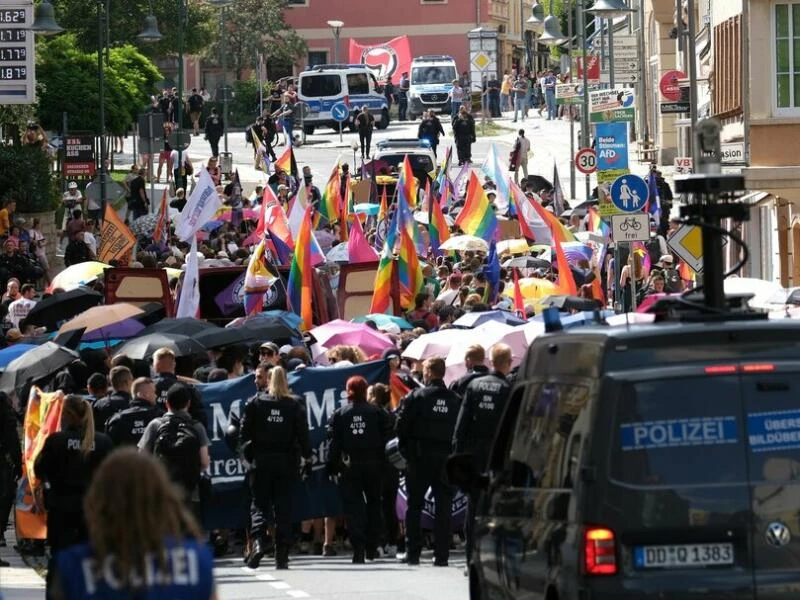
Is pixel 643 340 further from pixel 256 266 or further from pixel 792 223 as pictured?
pixel 792 223

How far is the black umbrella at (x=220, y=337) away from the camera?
19875mm

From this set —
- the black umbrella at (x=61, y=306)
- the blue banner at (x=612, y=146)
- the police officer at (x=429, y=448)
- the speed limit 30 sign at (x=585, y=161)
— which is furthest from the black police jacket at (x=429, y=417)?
the speed limit 30 sign at (x=585, y=161)

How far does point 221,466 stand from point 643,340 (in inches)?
360

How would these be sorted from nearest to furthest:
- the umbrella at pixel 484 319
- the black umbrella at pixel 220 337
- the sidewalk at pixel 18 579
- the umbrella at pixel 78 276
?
the sidewalk at pixel 18 579
the black umbrella at pixel 220 337
the umbrella at pixel 484 319
the umbrella at pixel 78 276

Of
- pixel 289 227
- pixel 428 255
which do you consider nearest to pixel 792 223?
pixel 428 255

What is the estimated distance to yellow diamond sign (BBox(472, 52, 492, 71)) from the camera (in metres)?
76.8

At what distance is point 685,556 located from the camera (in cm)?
804

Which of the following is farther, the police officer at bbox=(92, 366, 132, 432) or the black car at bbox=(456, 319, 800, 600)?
the police officer at bbox=(92, 366, 132, 432)

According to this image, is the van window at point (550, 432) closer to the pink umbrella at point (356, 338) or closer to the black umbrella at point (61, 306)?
the pink umbrella at point (356, 338)

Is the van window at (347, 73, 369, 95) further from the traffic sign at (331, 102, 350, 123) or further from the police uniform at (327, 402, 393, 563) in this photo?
the police uniform at (327, 402, 393, 563)

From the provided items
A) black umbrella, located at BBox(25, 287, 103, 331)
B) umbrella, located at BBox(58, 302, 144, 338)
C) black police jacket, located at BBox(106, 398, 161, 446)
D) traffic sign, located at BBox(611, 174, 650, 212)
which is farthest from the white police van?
black police jacket, located at BBox(106, 398, 161, 446)

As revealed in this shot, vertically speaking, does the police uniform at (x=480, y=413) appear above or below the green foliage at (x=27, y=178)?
below

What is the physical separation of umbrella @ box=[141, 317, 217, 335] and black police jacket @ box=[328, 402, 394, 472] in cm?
432

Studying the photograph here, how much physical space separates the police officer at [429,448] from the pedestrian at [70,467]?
358 cm
